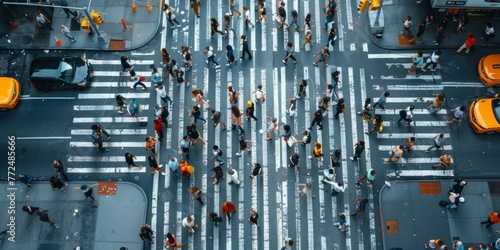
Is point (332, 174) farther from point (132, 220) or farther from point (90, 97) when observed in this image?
point (90, 97)

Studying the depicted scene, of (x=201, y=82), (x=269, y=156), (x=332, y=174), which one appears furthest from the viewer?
(x=201, y=82)

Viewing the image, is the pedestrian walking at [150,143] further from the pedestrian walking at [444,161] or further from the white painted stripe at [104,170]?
the pedestrian walking at [444,161]

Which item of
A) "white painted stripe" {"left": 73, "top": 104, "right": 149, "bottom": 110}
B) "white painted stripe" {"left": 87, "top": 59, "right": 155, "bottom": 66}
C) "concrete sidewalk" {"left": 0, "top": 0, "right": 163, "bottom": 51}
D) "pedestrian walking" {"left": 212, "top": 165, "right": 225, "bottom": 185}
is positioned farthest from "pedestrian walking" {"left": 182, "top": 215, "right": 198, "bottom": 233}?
"concrete sidewalk" {"left": 0, "top": 0, "right": 163, "bottom": 51}

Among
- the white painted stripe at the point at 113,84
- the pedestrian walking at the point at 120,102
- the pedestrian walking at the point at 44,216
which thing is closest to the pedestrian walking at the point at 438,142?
the white painted stripe at the point at 113,84

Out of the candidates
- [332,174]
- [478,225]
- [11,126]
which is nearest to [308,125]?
[332,174]

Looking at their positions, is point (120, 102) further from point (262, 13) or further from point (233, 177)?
point (262, 13)

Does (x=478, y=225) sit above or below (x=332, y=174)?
below

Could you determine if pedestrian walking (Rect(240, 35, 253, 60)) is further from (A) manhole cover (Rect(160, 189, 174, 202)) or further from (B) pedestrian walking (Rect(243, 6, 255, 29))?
(A) manhole cover (Rect(160, 189, 174, 202))

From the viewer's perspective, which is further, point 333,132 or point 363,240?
point 333,132
